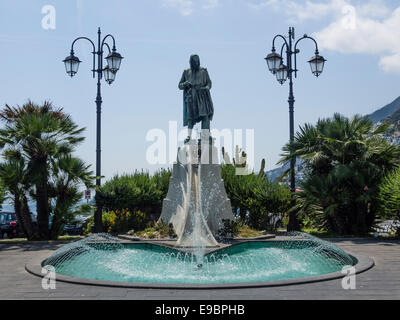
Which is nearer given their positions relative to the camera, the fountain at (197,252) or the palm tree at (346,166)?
the fountain at (197,252)

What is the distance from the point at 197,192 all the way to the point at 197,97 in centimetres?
317

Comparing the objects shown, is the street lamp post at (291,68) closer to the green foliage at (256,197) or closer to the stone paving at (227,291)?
the green foliage at (256,197)

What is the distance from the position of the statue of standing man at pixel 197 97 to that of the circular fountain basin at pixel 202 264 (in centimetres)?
446

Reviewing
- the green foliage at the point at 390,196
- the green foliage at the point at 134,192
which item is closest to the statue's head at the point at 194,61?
the green foliage at the point at 134,192

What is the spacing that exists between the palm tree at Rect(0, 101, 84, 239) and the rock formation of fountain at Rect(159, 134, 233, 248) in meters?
3.82

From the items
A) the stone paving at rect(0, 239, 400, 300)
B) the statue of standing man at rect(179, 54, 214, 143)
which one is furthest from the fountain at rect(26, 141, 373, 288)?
the statue of standing man at rect(179, 54, 214, 143)

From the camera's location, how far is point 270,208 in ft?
51.3

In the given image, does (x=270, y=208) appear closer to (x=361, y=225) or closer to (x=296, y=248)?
(x=361, y=225)

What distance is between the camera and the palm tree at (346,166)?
13742 mm

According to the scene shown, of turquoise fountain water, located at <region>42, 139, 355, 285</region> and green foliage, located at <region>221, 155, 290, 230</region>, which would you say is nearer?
turquoise fountain water, located at <region>42, 139, 355, 285</region>

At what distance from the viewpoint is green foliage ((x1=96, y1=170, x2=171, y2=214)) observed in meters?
16.6

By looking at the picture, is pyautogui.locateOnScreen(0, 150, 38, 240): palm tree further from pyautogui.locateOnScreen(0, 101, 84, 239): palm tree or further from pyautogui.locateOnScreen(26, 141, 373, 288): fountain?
pyautogui.locateOnScreen(26, 141, 373, 288): fountain

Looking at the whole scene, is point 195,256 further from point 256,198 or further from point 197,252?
point 256,198
